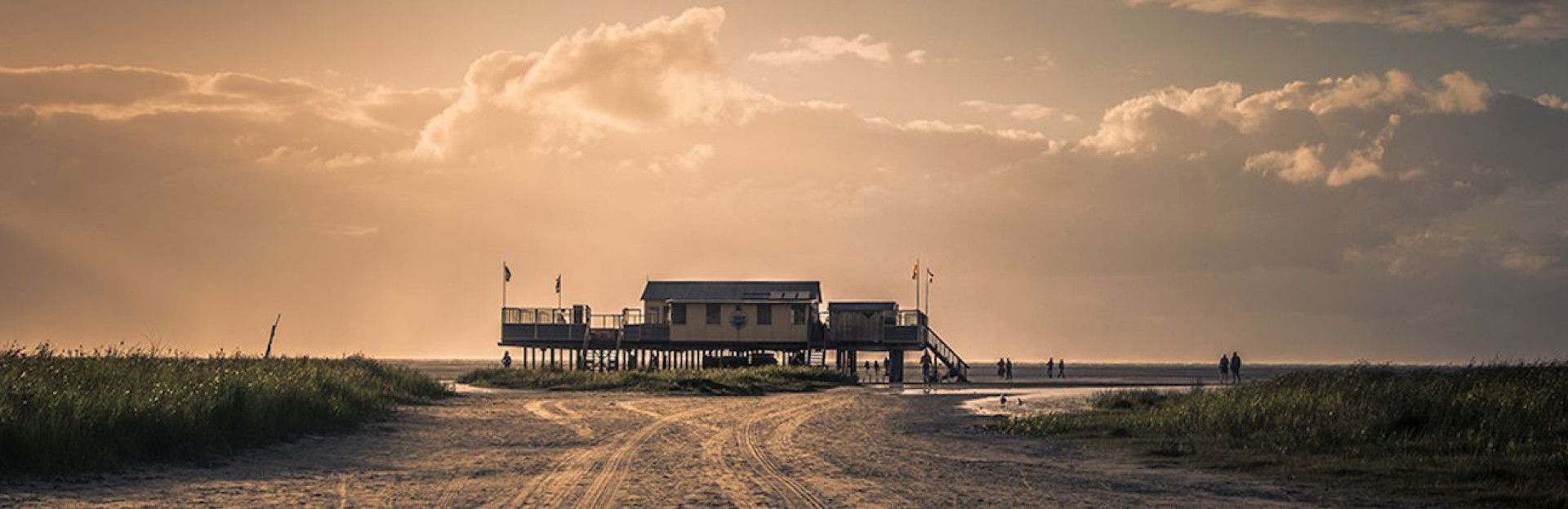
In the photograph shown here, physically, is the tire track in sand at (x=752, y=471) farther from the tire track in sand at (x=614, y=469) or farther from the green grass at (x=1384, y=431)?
the green grass at (x=1384, y=431)

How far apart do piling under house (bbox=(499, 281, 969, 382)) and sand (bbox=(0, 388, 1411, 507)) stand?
4505cm

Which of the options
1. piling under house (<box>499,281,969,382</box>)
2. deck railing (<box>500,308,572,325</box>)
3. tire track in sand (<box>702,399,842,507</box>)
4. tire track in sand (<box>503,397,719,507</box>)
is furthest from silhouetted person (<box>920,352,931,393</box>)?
tire track in sand (<box>503,397,719,507</box>)

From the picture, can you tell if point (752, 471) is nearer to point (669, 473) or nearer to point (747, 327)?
point (669, 473)

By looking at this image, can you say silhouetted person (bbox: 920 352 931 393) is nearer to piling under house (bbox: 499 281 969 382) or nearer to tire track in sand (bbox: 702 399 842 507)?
piling under house (bbox: 499 281 969 382)

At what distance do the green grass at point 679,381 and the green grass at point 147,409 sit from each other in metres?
22.2

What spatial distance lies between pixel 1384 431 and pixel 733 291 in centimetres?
5820

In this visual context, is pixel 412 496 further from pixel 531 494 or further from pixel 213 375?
pixel 213 375

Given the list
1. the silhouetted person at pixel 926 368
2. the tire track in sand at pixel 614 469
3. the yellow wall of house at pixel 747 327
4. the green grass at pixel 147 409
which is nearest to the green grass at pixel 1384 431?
the tire track in sand at pixel 614 469

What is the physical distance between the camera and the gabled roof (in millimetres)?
81688

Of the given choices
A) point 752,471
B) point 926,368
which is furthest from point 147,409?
point 926,368

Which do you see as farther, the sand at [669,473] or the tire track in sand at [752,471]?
the sand at [669,473]

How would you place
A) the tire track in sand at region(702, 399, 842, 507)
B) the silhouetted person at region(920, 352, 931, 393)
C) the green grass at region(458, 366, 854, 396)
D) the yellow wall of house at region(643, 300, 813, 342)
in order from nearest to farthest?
the tire track in sand at region(702, 399, 842, 507) → the green grass at region(458, 366, 854, 396) → the silhouetted person at region(920, 352, 931, 393) → the yellow wall of house at region(643, 300, 813, 342)

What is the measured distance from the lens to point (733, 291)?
8256 cm

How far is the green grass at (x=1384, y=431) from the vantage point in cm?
2055
